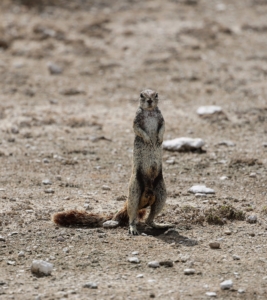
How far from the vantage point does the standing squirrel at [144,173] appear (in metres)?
8.75

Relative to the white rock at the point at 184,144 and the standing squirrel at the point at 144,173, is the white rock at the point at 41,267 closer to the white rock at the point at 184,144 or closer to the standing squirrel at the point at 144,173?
the standing squirrel at the point at 144,173

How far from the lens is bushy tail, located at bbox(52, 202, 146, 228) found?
887 centimetres

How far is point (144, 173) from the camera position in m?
8.83

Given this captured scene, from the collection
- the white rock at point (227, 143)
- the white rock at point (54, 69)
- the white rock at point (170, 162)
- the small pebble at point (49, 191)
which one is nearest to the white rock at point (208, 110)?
the white rock at point (227, 143)

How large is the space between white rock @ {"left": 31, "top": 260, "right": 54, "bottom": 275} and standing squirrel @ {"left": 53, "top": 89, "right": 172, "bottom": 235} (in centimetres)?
145

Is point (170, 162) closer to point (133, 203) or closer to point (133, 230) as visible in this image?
point (133, 203)

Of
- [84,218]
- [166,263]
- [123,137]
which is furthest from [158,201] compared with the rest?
[123,137]

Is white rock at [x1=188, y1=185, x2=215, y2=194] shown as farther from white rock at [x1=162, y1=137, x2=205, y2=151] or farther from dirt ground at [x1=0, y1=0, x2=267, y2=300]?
white rock at [x1=162, y1=137, x2=205, y2=151]

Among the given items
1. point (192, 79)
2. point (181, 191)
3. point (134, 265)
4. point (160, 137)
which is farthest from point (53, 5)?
point (134, 265)

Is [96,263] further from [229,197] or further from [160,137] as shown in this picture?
[229,197]

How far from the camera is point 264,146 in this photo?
44.3 ft

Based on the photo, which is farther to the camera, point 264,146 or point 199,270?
point 264,146

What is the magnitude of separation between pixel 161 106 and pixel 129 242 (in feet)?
27.7

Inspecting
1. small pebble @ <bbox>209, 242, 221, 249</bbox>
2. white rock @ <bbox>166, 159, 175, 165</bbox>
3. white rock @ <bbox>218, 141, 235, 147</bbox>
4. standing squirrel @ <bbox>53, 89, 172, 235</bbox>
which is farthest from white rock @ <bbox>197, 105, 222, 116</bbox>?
small pebble @ <bbox>209, 242, 221, 249</bbox>
